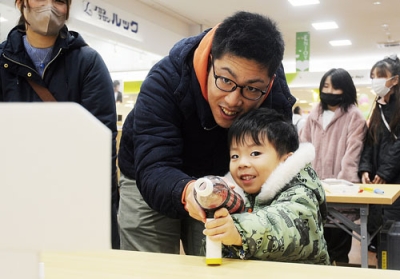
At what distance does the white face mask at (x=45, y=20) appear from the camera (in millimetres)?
1975

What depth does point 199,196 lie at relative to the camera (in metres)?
1.01

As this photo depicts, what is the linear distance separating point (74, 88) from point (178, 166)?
717mm

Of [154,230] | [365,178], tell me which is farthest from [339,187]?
[154,230]

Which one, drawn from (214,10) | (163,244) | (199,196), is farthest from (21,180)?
(214,10)

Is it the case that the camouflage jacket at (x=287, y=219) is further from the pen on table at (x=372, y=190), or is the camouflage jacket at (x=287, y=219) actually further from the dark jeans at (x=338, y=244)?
the dark jeans at (x=338, y=244)

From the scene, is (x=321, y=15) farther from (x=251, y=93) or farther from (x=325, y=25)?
(x=251, y=93)

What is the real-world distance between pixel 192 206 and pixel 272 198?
0.27m

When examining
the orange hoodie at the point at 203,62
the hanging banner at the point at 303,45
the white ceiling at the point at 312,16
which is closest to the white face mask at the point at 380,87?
the orange hoodie at the point at 203,62

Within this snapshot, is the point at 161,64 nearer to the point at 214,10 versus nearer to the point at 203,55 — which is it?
the point at 203,55

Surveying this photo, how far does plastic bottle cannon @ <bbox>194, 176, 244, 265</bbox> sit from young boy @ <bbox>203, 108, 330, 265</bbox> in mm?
17

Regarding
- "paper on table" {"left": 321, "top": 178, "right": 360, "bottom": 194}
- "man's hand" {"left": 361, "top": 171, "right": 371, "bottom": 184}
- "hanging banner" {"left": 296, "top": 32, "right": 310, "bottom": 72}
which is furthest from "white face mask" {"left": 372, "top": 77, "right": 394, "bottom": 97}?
"hanging banner" {"left": 296, "top": 32, "right": 310, "bottom": 72}

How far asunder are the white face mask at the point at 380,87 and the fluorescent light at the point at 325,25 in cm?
638

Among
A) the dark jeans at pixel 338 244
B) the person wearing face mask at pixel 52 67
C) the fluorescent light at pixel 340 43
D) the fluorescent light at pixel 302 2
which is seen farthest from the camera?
the fluorescent light at pixel 340 43

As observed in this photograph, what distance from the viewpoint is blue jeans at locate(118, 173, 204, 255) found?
1685 millimetres
